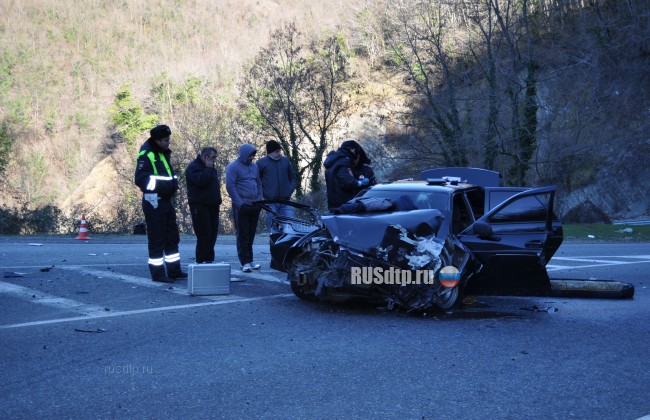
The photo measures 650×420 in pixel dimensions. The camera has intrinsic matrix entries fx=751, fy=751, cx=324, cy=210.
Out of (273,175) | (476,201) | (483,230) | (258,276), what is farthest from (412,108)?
(483,230)

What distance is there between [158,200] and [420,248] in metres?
3.98

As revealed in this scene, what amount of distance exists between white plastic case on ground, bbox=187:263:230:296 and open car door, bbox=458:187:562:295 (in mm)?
2911

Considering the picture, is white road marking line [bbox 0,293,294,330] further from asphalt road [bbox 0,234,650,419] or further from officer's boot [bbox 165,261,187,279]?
officer's boot [bbox 165,261,187,279]

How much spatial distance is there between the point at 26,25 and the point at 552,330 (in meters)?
105

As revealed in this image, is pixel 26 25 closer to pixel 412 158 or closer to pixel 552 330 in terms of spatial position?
pixel 412 158

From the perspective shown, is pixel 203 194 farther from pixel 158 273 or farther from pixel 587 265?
pixel 587 265

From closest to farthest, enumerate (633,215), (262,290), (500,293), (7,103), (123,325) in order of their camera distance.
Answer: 1. (123,325)
2. (500,293)
3. (262,290)
4. (633,215)
5. (7,103)

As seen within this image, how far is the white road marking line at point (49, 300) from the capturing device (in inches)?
316

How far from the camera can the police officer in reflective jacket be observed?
995cm

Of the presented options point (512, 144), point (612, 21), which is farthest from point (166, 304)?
point (612, 21)

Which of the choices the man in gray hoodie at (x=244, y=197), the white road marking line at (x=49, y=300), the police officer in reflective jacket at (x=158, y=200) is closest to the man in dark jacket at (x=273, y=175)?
the man in gray hoodie at (x=244, y=197)

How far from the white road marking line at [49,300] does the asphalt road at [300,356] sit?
0.07ft

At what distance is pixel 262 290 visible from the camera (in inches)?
384

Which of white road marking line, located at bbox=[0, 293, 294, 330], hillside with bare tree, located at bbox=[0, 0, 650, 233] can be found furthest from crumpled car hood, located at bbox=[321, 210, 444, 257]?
hillside with bare tree, located at bbox=[0, 0, 650, 233]
